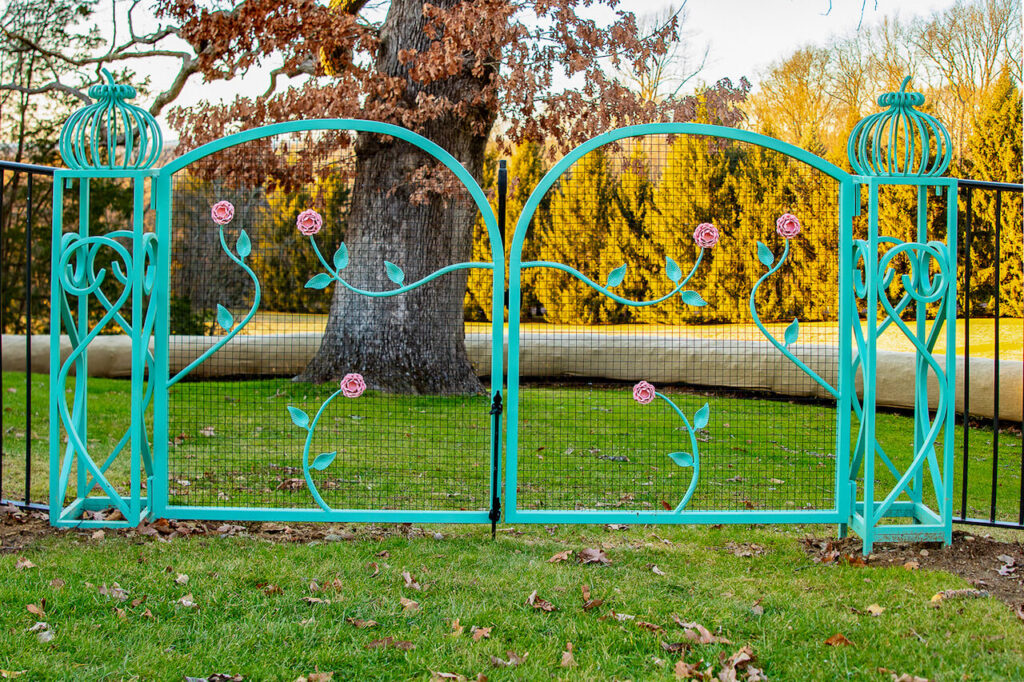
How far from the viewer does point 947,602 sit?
3.46 m

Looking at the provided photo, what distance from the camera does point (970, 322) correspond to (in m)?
9.38

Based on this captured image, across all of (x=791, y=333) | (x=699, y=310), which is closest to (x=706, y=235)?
(x=791, y=333)

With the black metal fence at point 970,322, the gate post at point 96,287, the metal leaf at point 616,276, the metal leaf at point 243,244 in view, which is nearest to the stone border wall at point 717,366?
the black metal fence at point 970,322

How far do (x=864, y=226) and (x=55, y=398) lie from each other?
7366mm

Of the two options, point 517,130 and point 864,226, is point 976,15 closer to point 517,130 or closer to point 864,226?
point 864,226

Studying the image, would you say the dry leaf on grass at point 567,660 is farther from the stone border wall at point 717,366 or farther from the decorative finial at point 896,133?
the stone border wall at point 717,366

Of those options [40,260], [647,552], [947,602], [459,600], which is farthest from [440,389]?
[40,260]

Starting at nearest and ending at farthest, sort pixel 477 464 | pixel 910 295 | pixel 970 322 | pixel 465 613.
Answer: pixel 465 613 < pixel 910 295 < pixel 477 464 < pixel 970 322

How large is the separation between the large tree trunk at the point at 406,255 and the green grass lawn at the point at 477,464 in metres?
0.51

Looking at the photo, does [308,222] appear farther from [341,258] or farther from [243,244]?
[243,244]

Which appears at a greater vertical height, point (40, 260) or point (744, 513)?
point (40, 260)

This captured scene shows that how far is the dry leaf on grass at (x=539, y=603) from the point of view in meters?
3.36

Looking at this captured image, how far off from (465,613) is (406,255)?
5.70m

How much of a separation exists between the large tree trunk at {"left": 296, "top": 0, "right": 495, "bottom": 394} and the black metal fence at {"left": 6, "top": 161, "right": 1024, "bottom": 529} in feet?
9.22
